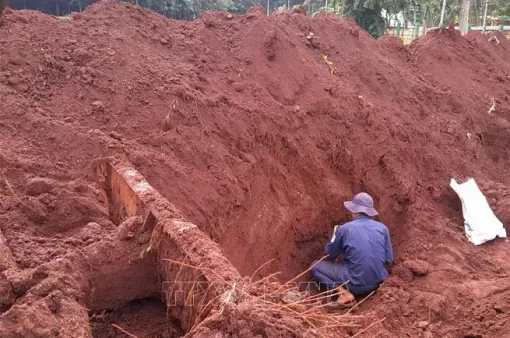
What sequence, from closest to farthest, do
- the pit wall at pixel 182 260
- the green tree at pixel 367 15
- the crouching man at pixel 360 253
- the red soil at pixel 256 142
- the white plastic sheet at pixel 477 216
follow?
1. the pit wall at pixel 182 260
2. the red soil at pixel 256 142
3. the crouching man at pixel 360 253
4. the white plastic sheet at pixel 477 216
5. the green tree at pixel 367 15

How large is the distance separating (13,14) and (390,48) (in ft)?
22.8

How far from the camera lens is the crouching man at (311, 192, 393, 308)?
16.7 feet

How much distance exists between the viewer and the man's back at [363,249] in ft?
16.7

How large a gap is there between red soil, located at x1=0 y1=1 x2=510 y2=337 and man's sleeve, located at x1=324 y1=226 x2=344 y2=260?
650 millimetres

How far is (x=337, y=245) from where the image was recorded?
5316 mm

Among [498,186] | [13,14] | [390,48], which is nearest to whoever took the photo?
[13,14]

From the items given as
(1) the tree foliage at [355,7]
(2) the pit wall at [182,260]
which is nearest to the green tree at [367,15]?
(1) the tree foliage at [355,7]

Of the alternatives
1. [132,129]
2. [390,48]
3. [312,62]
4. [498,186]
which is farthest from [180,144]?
[390,48]

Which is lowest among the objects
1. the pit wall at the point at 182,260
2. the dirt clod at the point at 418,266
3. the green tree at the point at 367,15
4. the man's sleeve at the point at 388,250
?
the dirt clod at the point at 418,266

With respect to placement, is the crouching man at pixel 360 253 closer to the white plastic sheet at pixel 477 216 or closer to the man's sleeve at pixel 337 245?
the man's sleeve at pixel 337 245

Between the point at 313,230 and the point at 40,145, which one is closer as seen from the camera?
the point at 40,145

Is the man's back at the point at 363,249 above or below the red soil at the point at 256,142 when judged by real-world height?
below

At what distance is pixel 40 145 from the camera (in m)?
4.42

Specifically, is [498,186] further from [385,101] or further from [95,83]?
[95,83]
